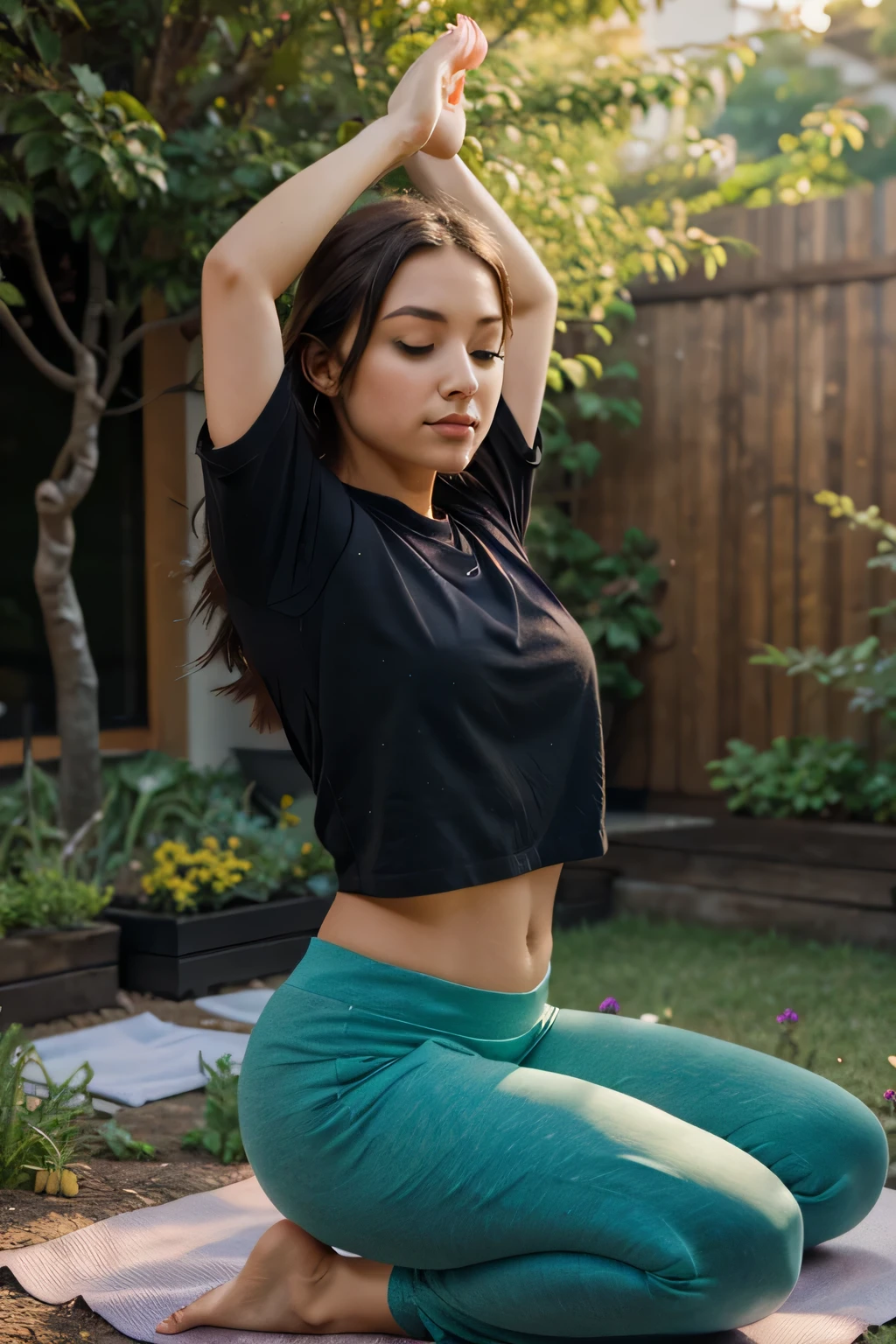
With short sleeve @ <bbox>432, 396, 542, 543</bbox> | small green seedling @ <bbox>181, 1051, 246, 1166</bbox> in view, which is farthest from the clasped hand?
small green seedling @ <bbox>181, 1051, 246, 1166</bbox>

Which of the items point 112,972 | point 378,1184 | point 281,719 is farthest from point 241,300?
point 112,972

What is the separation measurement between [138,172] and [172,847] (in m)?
1.84

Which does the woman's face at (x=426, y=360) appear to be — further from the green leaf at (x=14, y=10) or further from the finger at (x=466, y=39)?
the green leaf at (x=14, y=10)

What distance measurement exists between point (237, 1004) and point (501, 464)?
2188 mm

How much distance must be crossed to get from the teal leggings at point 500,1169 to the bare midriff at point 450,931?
0.07ft

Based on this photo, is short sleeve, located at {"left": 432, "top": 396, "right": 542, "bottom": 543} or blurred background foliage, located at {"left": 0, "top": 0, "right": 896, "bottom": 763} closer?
short sleeve, located at {"left": 432, "top": 396, "right": 542, "bottom": 543}

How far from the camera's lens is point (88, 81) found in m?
3.23

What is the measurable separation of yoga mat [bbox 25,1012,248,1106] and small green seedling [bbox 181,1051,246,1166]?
0.37 metres

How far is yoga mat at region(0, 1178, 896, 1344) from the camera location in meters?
1.82

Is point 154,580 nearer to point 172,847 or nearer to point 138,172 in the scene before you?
point 172,847

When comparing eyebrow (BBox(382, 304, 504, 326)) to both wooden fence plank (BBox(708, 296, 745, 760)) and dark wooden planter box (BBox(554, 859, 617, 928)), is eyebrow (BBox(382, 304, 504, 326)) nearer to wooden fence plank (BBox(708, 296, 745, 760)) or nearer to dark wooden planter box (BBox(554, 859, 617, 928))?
dark wooden planter box (BBox(554, 859, 617, 928))

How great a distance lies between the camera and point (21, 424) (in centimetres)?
464

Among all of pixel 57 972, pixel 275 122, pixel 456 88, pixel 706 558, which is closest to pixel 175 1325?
pixel 456 88

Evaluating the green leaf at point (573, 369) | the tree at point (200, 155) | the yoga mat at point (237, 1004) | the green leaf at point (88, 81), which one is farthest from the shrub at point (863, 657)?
the green leaf at point (88, 81)
